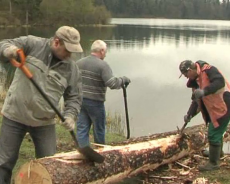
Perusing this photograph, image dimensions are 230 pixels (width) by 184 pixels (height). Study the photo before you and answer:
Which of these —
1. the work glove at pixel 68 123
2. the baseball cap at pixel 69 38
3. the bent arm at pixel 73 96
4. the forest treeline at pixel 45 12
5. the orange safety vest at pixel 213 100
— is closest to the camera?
the baseball cap at pixel 69 38

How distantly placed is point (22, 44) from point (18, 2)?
58.6m

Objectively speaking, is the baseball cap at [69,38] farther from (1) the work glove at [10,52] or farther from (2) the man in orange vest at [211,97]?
(2) the man in orange vest at [211,97]

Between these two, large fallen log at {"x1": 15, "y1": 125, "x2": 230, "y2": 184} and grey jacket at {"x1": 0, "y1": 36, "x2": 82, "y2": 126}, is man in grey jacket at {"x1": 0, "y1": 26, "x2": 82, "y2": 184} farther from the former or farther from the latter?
large fallen log at {"x1": 15, "y1": 125, "x2": 230, "y2": 184}

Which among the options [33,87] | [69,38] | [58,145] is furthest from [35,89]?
[58,145]

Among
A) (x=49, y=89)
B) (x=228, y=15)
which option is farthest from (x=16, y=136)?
(x=228, y=15)

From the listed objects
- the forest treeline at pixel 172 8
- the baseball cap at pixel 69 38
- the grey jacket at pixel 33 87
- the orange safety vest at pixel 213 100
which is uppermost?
the baseball cap at pixel 69 38

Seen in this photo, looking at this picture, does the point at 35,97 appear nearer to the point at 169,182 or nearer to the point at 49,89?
the point at 49,89

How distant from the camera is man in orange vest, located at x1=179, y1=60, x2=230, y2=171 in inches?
205

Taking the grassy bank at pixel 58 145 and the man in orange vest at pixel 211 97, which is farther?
the grassy bank at pixel 58 145

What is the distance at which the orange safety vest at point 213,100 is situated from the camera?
17.4 feet

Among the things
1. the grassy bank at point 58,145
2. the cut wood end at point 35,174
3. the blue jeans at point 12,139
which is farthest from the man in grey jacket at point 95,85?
the cut wood end at point 35,174

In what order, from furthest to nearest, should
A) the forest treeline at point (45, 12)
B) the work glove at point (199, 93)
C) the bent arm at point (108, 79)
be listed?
the forest treeline at point (45, 12) < the bent arm at point (108, 79) < the work glove at point (199, 93)

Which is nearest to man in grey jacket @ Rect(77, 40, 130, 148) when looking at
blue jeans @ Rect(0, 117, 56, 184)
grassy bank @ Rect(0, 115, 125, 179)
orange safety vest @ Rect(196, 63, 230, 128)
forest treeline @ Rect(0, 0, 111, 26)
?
grassy bank @ Rect(0, 115, 125, 179)

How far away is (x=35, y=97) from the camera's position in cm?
371
